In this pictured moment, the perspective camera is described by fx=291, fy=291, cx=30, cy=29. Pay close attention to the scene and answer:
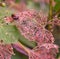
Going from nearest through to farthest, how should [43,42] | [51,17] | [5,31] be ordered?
[5,31]
[43,42]
[51,17]

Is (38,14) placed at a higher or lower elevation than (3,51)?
higher

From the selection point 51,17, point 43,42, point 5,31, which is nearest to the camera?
point 5,31

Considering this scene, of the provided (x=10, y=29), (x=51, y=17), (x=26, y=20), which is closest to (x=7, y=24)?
(x=10, y=29)

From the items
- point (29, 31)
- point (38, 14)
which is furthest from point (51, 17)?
point (29, 31)

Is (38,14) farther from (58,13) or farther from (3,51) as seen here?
(3,51)

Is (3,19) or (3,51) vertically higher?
(3,19)

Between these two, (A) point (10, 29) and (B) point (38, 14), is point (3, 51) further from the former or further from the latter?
(B) point (38, 14)

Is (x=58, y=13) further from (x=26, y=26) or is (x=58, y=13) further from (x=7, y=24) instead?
(x=7, y=24)

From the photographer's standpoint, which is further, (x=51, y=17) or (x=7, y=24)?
(x=51, y=17)

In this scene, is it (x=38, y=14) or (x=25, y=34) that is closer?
(x=25, y=34)
